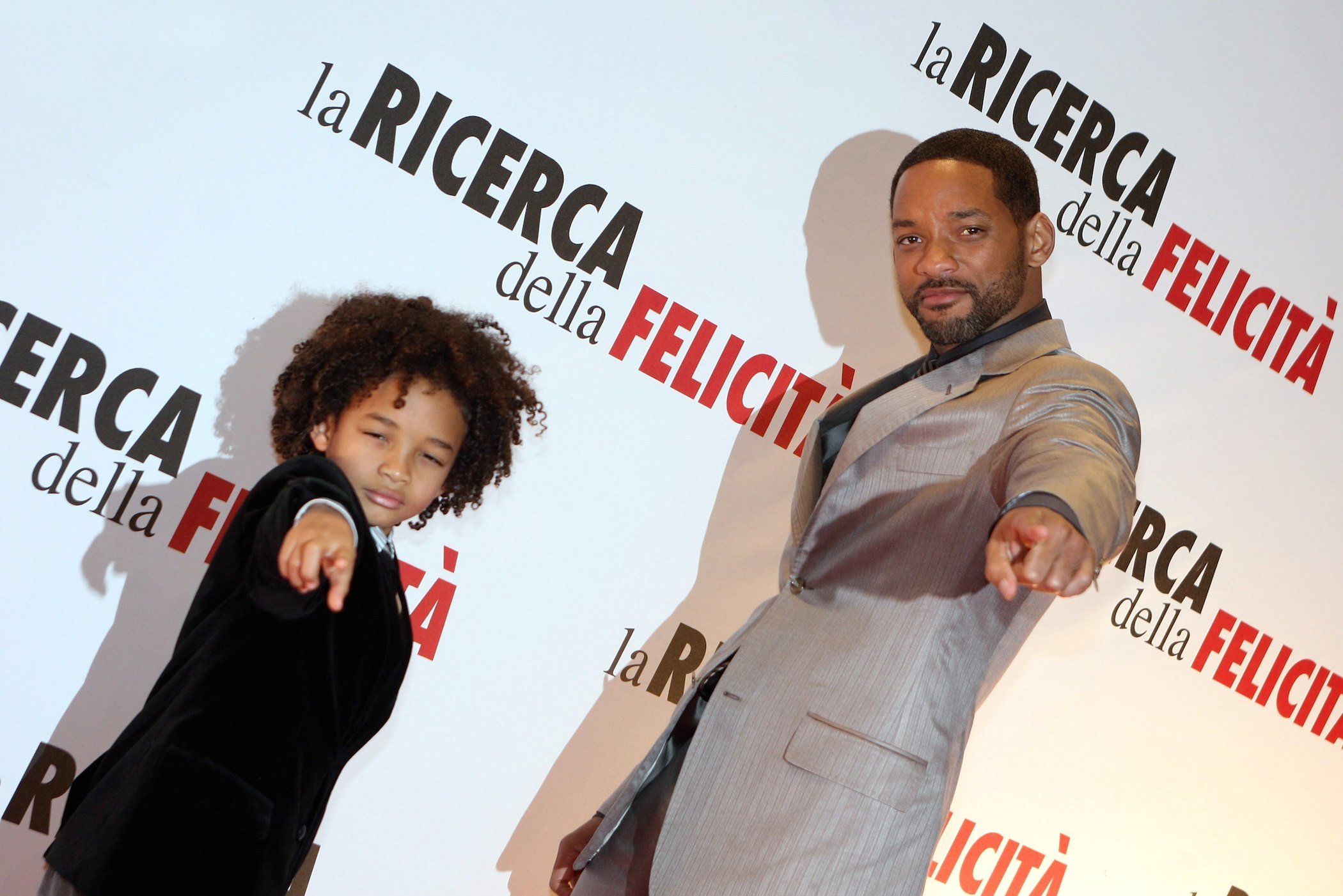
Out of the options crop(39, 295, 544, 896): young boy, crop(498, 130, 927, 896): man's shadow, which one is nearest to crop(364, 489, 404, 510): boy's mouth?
crop(39, 295, 544, 896): young boy

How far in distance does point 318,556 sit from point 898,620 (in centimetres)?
75

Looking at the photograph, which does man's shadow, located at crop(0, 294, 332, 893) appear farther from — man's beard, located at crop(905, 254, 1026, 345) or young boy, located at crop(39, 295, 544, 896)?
man's beard, located at crop(905, 254, 1026, 345)

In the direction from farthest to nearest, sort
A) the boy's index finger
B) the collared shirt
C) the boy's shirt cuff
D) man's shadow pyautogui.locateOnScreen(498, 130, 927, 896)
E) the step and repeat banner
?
man's shadow pyautogui.locateOnScreen(498, 130, 927, 896)
the step and repeat banner
the collared shirt
the boy's shirt cuff
the boy's index finger

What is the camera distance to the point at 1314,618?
10.1 ft

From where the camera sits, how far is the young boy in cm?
145

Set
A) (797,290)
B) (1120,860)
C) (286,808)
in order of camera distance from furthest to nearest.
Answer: (1120,860), (797,290), (286,808)

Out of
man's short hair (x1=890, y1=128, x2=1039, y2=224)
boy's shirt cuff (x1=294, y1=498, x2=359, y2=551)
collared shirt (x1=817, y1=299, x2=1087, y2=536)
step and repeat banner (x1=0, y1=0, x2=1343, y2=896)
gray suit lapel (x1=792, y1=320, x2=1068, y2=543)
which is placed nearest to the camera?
boy's shirt cuff (x1=294, y1=498, x2=359, y2=551)

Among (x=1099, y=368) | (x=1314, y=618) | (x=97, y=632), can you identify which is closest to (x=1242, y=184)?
(x=1314, y=618)

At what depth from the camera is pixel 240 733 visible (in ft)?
4.94

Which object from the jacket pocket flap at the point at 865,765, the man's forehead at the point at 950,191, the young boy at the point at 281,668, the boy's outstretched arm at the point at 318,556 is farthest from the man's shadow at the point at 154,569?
the jacket pocket flap at the point at 865,765

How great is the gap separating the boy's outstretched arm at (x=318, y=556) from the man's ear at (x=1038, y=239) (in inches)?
46.8

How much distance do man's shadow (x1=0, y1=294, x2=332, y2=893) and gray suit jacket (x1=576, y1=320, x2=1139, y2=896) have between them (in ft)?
3.36

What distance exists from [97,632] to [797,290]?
1611mm

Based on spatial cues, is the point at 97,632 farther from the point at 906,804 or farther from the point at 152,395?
the point at 906,804
